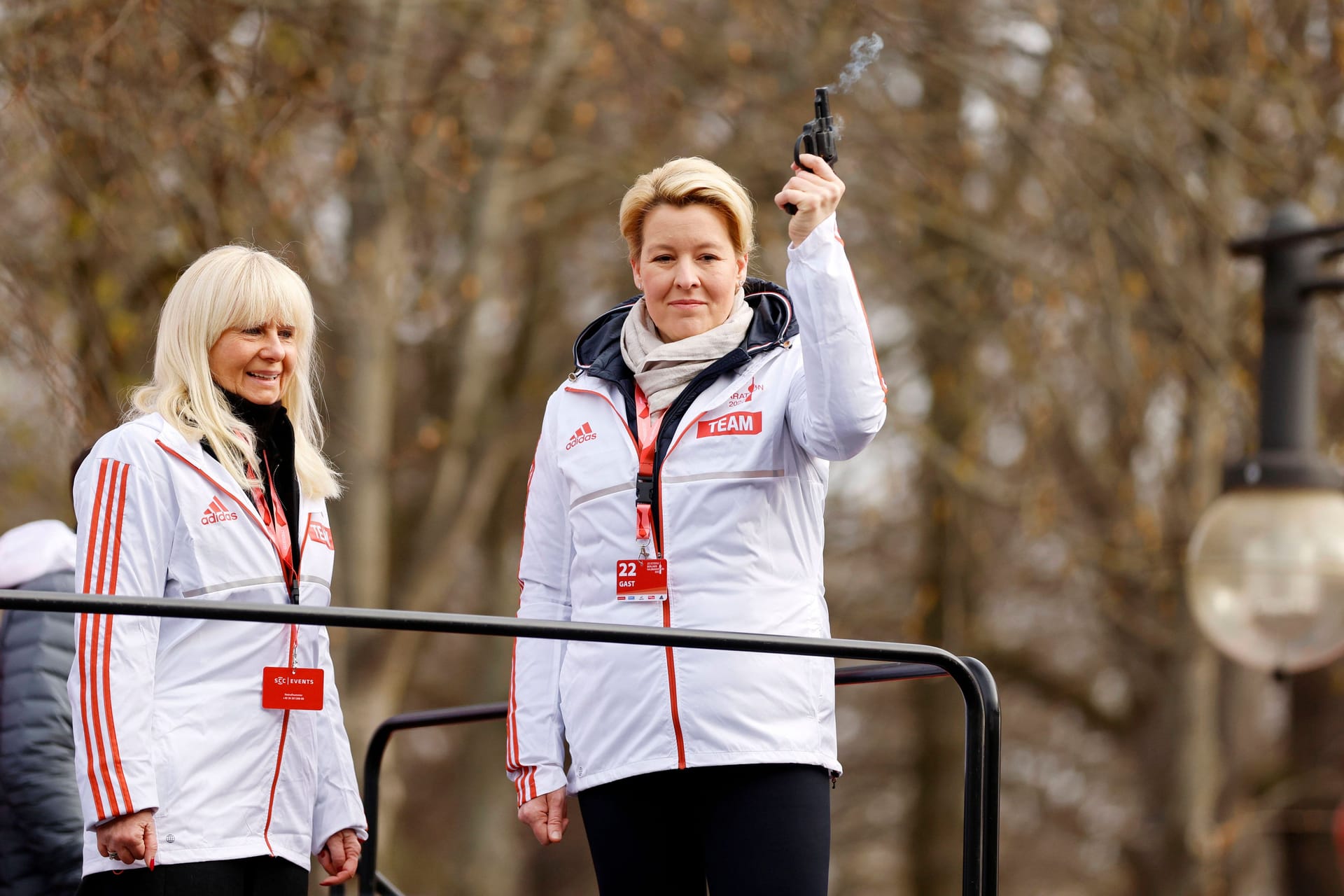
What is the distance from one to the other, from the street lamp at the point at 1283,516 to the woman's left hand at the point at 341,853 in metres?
4.17

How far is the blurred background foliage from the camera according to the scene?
23.0ft

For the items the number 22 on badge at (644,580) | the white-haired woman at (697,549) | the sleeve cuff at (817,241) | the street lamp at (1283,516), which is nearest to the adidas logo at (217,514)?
the white-haired woman at (697,549)

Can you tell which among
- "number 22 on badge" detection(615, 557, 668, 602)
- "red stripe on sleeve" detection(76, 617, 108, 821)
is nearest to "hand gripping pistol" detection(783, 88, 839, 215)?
"number 22 on badge" detection(615, 557, 668, 602)

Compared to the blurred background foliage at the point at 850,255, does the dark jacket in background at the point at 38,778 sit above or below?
below

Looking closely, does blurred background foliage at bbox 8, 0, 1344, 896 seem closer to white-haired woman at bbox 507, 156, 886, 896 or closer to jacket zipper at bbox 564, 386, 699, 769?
white-haired woman at bbox 507, 156, 886, 896

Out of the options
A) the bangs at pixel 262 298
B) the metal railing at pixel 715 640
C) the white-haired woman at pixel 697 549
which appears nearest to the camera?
the metal railing at pixel 715 640

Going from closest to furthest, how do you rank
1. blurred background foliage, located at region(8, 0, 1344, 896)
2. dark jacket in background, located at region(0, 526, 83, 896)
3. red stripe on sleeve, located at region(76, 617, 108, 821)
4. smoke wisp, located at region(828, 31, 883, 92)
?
red stripe on sleeve, located at region(76, 617, 108, 821) → smoke wisp, located at region(828, 31, 883, 92) → dark jacket in background, located at region(0, 526, 83, 896) → blurred background foliage, located at region(8, 0, 1344, 896)

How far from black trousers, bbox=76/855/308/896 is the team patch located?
1.01 m

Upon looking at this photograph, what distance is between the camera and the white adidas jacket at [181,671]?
2.77 metres

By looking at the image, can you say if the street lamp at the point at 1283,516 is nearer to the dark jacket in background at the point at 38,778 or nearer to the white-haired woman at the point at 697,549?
the white-haired woman at the point at 697,549

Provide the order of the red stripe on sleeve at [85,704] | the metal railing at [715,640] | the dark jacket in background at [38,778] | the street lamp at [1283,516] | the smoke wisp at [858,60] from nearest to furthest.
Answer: the metal railing at [715,640], the red stripe on sleeve at [85,704], the smoke wisp at [858,60], the dark jacket in background at [38,778], the street lamp at [1283,516]

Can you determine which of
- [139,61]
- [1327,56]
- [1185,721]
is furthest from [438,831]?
[139,61]

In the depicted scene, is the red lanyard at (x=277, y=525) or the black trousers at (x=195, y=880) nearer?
the black trousers at (x=195, y=880)

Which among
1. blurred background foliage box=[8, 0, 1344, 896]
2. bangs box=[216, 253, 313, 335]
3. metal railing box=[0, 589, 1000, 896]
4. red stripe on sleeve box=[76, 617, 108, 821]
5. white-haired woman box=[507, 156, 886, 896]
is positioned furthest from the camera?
blurred background foliage box=[8, 0, 1344, 896]
